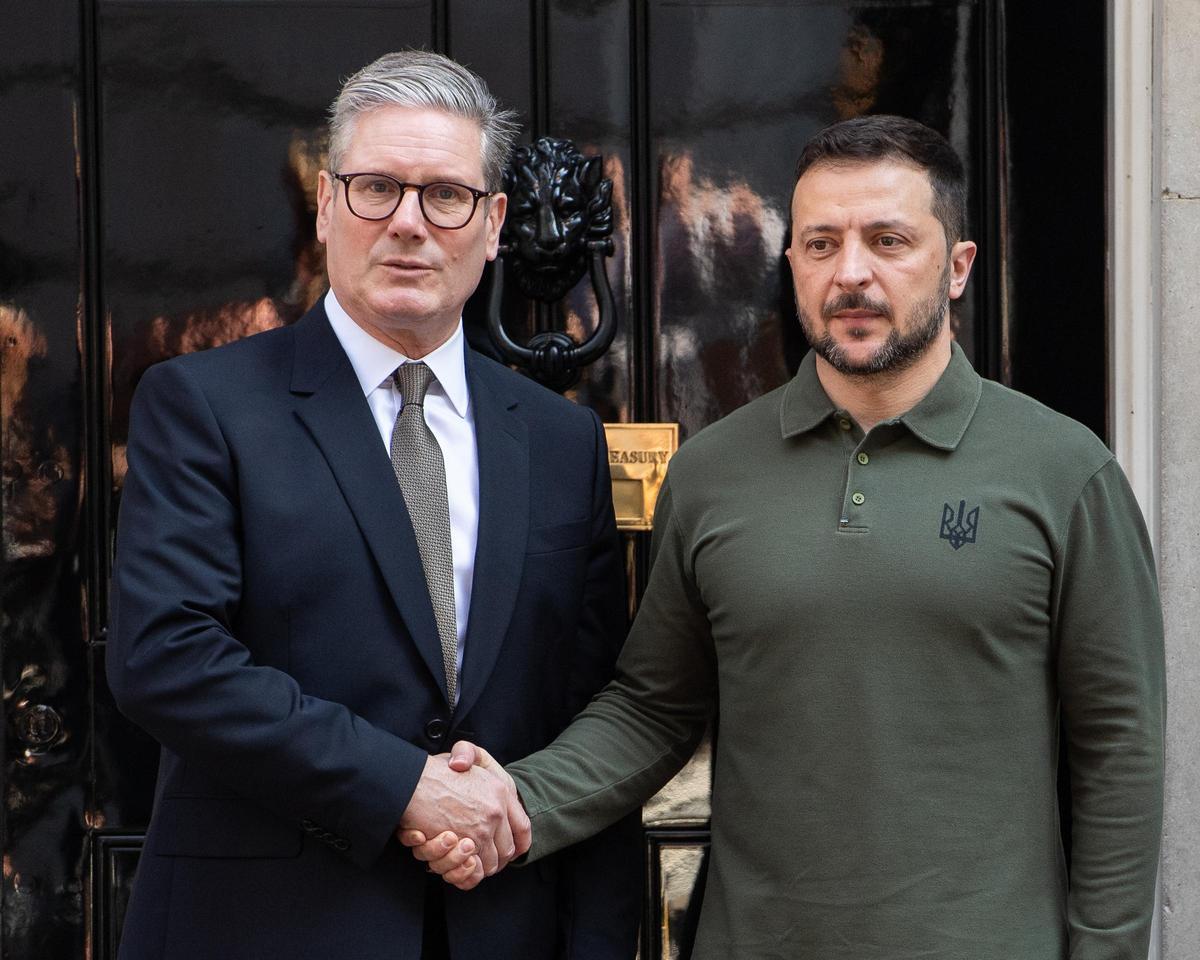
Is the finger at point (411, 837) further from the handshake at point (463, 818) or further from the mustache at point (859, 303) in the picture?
the mustache at point (859, 303)

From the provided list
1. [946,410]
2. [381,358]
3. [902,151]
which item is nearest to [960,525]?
[946,410]

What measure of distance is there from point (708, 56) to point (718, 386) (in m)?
0.60

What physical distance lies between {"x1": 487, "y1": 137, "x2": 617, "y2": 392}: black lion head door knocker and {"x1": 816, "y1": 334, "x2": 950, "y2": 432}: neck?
63cm

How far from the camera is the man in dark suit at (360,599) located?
184cm

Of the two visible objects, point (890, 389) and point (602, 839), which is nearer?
point (890, 389)

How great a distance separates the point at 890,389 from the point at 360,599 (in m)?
0.82

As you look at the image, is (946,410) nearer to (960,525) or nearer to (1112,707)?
(960,525)

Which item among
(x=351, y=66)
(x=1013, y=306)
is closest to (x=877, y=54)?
(x=1013, y=306)

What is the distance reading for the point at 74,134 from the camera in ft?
8.08

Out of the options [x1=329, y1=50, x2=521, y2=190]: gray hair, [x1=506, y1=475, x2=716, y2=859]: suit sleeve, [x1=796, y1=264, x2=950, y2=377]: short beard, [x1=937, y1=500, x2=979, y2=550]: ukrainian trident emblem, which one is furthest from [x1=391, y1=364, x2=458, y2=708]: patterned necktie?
[x1=937, y1=500, x2=979, y2=550]: ukrainian trident emblem

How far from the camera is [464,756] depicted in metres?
1.93

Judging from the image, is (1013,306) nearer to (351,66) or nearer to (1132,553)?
(1132,553)

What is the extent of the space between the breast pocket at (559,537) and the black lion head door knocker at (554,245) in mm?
444

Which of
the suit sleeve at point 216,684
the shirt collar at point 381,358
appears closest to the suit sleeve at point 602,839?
the shirt collar at point 381,358
